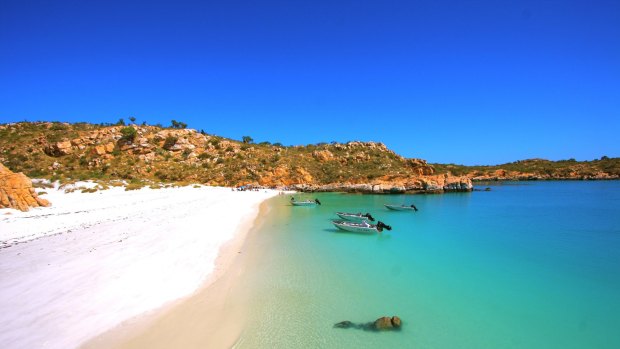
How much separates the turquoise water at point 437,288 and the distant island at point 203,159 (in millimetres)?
30622

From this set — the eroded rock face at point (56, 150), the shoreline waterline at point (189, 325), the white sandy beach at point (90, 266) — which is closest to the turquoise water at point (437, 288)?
the shoreline waterline at point (189, 325)

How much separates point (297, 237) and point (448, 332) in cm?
1045

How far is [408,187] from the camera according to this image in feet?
160

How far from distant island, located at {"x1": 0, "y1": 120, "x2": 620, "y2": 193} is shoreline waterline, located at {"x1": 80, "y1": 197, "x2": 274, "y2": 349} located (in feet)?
111

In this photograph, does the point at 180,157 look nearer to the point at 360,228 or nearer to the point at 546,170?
the point at 360,228

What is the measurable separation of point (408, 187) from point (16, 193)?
4418cm

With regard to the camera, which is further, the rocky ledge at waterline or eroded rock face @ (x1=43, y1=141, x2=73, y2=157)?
the rocky ledge at waterline

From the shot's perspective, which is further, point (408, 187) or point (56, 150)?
point (408, 187)

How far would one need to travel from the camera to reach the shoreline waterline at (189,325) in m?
5.94

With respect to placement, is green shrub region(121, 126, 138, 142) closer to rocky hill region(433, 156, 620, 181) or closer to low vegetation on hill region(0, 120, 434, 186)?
low vegetation on hill region(0, 120, 434, 186)

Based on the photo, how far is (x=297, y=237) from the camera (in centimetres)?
1666

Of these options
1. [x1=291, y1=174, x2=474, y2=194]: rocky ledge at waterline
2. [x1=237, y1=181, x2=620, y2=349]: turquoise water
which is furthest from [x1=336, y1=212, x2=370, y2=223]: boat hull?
[x1=291, y1=174, x2=474, y2=194]: rocky ledge at waterline

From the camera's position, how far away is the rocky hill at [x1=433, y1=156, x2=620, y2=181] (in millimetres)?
77375

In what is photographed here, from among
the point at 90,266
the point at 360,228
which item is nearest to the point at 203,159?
the point at 360,228
